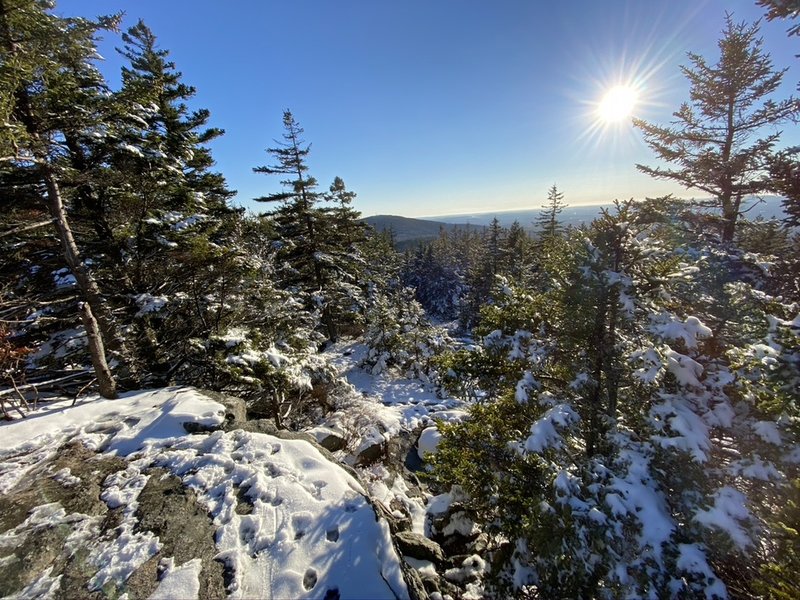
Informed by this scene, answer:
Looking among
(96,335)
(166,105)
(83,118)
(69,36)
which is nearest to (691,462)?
(96,335)

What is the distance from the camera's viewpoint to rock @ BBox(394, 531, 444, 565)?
18.2ft

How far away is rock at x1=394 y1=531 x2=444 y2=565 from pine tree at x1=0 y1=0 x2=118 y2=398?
6.43 m

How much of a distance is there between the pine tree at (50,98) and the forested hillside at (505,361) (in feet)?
0.16

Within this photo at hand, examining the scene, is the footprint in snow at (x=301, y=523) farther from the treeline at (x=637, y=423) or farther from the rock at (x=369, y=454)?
the rock at (x=369, y=454)

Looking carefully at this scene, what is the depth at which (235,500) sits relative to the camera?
13.3ft

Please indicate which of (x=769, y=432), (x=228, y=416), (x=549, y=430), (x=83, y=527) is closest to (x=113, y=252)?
(x=228, y=416)

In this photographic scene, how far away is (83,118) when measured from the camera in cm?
638

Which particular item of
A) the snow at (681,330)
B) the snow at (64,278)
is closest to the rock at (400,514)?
the snow at (681,330)

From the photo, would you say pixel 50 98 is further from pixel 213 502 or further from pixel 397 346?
pixel 397 346

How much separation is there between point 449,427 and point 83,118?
9485 mm

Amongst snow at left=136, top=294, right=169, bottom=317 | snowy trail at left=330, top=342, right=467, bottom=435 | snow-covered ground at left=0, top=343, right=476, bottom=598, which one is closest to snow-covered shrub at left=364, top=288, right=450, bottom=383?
snowy trail at left=330, top=342, right=467, bottom=435

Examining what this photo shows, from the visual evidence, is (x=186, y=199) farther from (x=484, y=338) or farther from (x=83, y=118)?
(x=484, y=338)

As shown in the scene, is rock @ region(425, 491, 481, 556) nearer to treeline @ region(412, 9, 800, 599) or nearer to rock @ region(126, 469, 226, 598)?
treeline @ region(412, 9, 800, 599)

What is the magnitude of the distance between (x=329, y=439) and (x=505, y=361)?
566 centimetres
